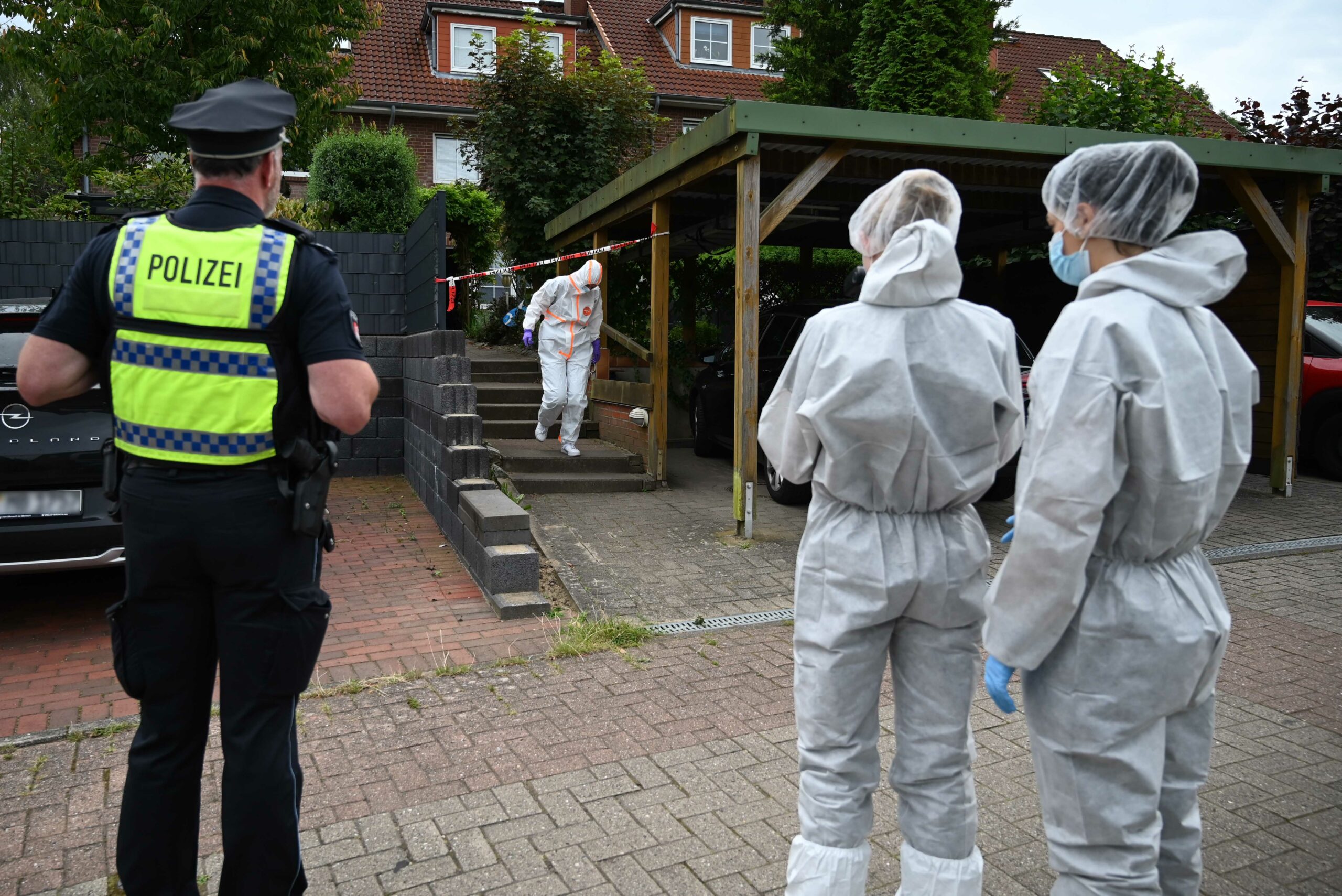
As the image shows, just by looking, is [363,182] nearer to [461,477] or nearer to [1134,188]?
[461,477]

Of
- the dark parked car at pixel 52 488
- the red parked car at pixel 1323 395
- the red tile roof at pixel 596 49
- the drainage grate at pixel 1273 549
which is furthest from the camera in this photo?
the red tile roof at pixel 596 49

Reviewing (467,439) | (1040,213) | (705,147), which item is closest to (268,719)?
(467,439)

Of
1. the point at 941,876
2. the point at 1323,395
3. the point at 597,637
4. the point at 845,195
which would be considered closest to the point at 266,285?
the point at 941,876

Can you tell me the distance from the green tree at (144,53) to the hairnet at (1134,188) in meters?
13.3

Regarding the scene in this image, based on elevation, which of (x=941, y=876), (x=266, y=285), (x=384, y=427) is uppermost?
(x=266, y=285)

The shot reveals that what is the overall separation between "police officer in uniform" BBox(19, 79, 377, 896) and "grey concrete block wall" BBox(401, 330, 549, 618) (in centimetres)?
321

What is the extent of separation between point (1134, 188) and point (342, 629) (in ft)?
14.7

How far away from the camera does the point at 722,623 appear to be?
5.60 meters

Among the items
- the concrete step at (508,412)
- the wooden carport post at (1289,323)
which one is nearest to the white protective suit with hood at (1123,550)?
the wooden carport post at (1289,323)

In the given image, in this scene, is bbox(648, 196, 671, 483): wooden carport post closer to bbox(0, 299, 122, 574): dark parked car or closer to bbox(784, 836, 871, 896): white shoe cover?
bbox(0, 299, 122, 574): dark parked car

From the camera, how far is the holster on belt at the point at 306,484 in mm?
2373

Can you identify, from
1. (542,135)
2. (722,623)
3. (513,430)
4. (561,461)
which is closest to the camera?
(722,623)

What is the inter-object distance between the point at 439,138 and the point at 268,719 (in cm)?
2340

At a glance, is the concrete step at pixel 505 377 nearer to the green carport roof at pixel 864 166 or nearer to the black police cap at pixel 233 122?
the green carport roof at pixel 864 166
